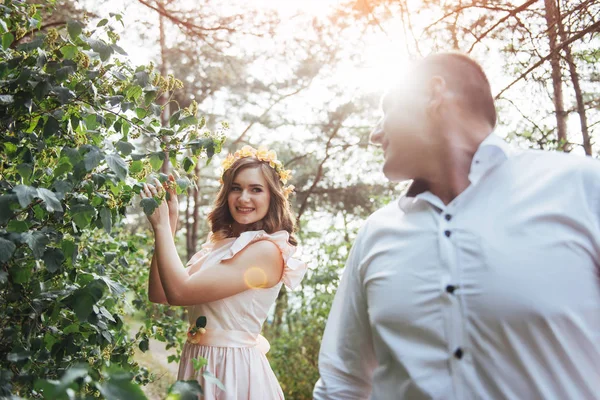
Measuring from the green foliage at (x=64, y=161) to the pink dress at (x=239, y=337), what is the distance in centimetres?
58

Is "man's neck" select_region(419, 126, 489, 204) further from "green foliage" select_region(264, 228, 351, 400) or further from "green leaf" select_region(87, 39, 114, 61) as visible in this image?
"green foliage" select_region(264, 228, 351, 400)

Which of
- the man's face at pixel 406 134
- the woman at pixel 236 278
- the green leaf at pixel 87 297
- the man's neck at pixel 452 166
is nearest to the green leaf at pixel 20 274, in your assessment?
the green leaf at pixel 87 297

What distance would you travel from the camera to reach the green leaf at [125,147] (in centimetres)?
154

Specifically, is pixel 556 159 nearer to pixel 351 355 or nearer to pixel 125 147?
pixel 351 355

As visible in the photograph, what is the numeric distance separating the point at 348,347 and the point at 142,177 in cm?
95

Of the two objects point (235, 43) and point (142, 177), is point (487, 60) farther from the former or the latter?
point (235, 43)

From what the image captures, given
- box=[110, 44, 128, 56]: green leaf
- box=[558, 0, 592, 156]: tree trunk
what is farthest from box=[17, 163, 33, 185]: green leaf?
box=[558, 0, 592, 156]: tree trunk

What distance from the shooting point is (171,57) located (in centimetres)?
945

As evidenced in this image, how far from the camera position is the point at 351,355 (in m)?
1.40

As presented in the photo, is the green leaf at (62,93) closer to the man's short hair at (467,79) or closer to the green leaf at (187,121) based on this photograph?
the green leaf at (187,121)

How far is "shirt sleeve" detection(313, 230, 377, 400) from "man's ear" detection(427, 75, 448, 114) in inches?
18.2

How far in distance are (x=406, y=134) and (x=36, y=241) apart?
1083mm

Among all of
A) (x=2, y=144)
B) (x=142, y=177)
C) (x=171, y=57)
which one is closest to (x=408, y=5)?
(x=142, y=177)

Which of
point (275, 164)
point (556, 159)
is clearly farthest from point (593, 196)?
point (275, 164)
